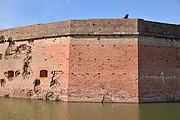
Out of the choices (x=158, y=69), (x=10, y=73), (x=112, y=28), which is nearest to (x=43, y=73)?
(x=10, y=73)

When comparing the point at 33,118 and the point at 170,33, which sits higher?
the point at 170,33

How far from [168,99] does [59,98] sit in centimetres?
660

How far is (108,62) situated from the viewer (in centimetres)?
1639

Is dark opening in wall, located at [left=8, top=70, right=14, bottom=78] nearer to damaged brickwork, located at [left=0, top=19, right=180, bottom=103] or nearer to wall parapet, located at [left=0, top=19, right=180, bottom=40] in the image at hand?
damaged brickwork, located at [left=0, top=19, right=180, bottom=103]

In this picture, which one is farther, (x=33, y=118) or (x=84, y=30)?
(x=84, y=30)

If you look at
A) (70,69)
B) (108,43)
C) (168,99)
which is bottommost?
(168,99)

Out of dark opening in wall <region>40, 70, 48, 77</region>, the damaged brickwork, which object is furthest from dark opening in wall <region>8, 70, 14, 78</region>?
dark opening in wall <region>40, 70, 48, 77</region>

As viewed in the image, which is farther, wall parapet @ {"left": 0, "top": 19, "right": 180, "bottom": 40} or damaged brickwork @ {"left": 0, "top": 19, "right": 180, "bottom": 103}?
wall parapet @ {"left": 0, "top": 19, "right": 180, "bottom": 40}

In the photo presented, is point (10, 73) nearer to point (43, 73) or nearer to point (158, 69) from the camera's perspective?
point (43, 73)

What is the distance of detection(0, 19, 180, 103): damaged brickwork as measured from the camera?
16156mm

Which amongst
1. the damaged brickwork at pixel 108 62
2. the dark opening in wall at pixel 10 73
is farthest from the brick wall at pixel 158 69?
the dark opening in wall at pixel 10 73

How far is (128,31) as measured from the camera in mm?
16422

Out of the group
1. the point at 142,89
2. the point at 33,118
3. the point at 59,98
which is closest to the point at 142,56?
the point at 142,89

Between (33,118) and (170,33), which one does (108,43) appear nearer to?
(170,33)
